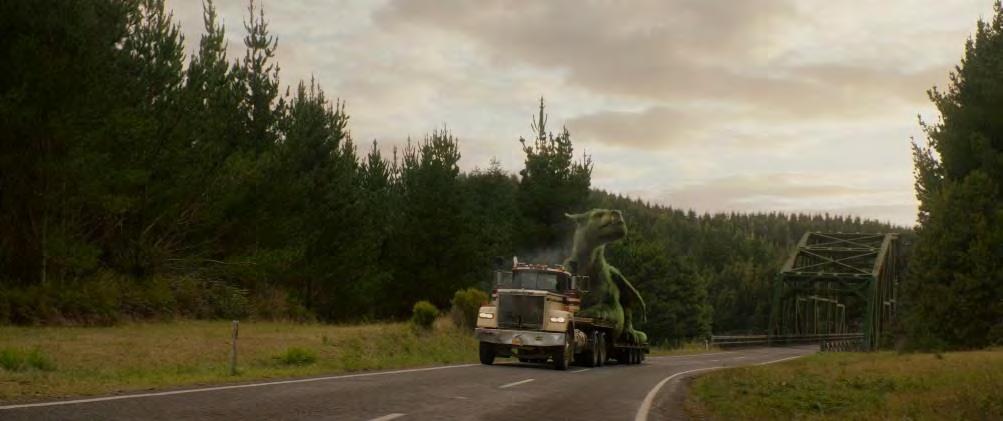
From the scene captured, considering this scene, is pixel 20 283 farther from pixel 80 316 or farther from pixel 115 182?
pixel 115 182

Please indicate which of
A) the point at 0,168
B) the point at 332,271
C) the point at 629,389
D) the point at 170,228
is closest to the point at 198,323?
the point at 170,228

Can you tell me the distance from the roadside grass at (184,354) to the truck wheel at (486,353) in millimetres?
1607

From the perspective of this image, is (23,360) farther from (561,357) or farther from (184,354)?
(561,357)

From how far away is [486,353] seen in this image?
82.9 feet

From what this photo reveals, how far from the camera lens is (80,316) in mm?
28156

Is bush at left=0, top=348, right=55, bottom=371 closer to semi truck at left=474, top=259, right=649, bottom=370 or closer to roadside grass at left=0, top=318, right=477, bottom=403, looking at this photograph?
roadside grass at left=0, top=318, right=477, bottom=403

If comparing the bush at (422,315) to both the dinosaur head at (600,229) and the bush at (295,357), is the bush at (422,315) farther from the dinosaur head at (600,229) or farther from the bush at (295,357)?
the bush at (295,357)

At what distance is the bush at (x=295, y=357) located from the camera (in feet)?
71.3

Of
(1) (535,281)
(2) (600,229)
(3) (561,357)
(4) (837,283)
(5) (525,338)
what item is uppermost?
(2) (600,229)

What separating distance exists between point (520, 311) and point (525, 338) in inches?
34.6

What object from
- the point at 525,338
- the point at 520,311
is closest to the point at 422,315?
the point at 520,311

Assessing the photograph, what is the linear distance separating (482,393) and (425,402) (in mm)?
2294

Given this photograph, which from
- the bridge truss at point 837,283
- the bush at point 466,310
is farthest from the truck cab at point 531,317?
the bridge truss at point 837,283

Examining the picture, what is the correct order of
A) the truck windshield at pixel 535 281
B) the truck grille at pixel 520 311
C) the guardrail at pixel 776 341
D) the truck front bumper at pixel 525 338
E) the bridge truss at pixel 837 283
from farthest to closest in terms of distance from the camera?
1. the bridge truss at pixel 837 283
2. the guardrail at pixel 776 341
3. the truck windshield at pixel 535 281
4. the truck grille at pixel 520 311
5. the truck front bumper at pixel 525 338
